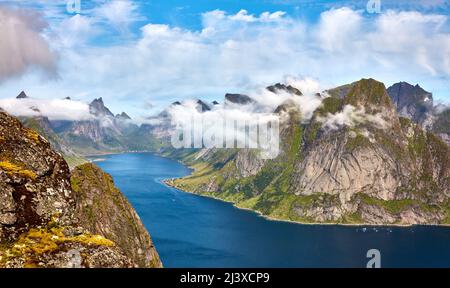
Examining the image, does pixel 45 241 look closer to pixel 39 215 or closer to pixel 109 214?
pixel 39 215

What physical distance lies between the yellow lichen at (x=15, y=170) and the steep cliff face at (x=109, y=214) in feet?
379

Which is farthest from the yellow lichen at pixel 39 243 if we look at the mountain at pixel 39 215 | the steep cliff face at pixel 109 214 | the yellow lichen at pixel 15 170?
the steep cliff face at pixel 109 214

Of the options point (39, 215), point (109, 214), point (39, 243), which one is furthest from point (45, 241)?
point (109, 214)

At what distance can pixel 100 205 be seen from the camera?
16638 cm

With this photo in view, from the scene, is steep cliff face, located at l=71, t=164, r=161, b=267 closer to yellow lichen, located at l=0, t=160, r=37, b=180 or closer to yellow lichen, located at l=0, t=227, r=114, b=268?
yellow lichen, located at l=0, t=160, r=37, b=180

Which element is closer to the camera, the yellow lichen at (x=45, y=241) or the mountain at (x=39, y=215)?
the yellow lichen at (x=45, y=241)

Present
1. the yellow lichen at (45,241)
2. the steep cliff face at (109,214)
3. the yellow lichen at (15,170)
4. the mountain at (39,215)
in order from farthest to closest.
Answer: the steep cliff face at (109,214)
the yellow lichen at (15,170)
the mountain at (39,215)
the yellow lichen at (45,241)

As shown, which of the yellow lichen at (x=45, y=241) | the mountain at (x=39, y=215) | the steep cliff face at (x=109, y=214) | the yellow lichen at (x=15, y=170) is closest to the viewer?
the yellow lichen at (x=45, y=241)

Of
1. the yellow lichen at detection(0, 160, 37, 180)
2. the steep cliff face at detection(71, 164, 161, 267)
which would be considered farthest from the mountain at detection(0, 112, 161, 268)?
the steep cliff face at detection(71, 164, 161, 267)

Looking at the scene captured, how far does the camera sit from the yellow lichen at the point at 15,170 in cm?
2829

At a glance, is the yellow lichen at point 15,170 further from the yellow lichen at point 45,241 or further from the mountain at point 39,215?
the yellow lichen at point 45,241

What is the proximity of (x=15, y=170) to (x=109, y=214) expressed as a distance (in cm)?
14054
